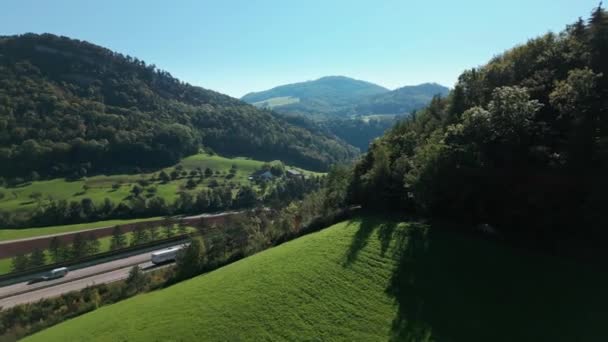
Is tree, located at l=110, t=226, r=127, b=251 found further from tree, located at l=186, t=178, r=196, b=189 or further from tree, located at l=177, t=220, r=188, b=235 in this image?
tree, located at l=186, t=178, r=196, b=189

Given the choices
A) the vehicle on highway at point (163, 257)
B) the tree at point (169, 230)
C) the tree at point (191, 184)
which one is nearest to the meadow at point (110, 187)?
the tree at point (191, 184)

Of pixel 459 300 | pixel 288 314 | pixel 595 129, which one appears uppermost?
pixel 595 129

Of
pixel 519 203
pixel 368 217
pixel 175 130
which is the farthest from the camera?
pixel 175 130

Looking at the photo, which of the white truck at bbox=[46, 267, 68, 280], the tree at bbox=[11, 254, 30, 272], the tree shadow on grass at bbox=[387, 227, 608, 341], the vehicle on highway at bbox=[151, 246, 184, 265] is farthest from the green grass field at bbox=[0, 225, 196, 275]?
the tree shadow on grass at bbox=[387, 227, 608, 341]

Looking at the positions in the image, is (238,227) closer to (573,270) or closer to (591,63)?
(573,270)

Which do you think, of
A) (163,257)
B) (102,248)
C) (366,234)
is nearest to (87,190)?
(102,248)

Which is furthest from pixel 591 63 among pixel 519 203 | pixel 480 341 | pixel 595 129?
pixel 480 341
